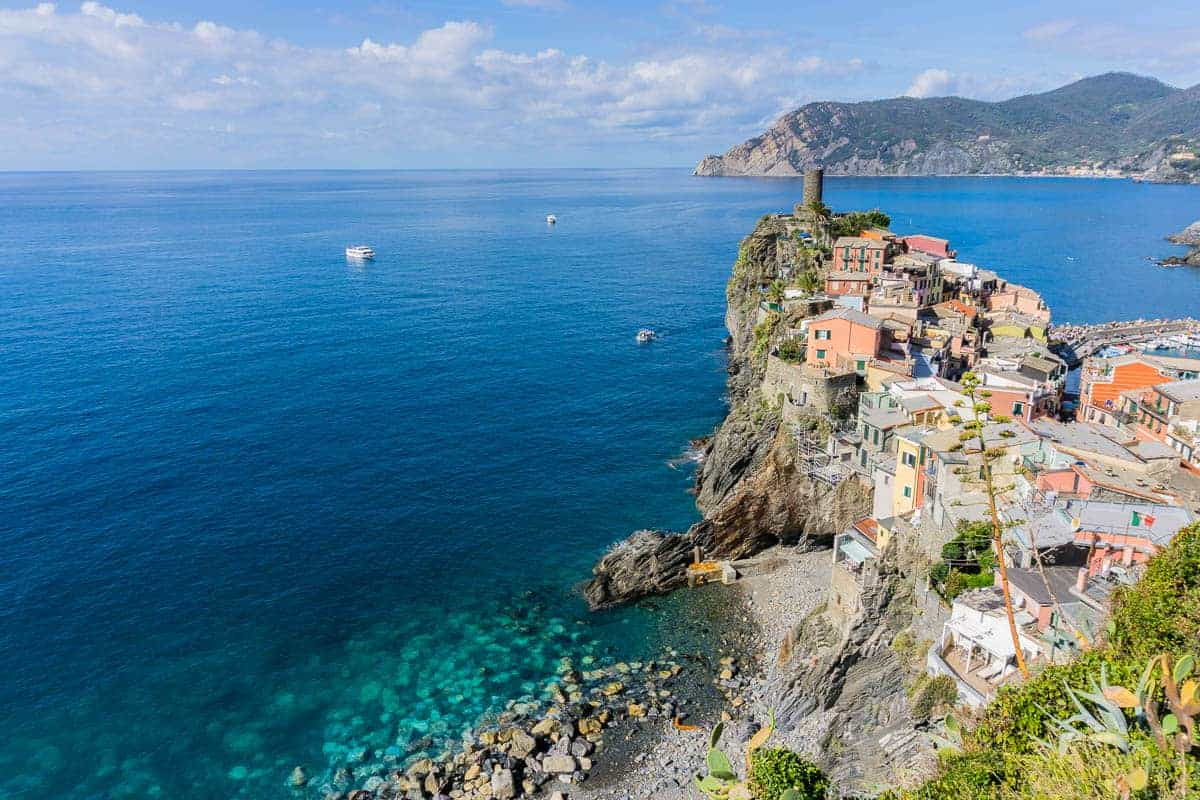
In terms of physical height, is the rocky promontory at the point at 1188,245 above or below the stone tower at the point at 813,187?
below

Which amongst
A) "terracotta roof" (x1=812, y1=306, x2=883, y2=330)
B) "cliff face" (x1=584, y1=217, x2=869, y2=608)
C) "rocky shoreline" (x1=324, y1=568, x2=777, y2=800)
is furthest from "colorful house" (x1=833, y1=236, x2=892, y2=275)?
"rocky shoreline" (x1=324, y1=568, x2=777, y2=800)

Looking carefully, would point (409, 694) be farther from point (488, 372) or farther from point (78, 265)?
point (78, 265)

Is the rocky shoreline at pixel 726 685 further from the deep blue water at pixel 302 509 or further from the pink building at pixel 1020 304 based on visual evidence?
the pink building at pixel 1020 304

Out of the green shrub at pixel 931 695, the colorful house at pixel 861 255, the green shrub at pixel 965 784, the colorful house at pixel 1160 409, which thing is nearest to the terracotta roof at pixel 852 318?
the colorful house at pixel 1160 409

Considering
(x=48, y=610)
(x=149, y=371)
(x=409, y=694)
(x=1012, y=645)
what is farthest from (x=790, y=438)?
(x=149, y=371)

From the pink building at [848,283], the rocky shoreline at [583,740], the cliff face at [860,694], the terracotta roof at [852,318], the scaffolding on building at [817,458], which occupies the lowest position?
the rocky shoreline at [583,740]

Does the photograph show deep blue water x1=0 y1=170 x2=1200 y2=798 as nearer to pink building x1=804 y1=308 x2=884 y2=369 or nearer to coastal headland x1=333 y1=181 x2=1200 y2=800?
coastal headland x1=333 y1=181 x2=1200 y2=800

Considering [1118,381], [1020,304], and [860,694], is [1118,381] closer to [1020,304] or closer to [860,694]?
[1020,304]
